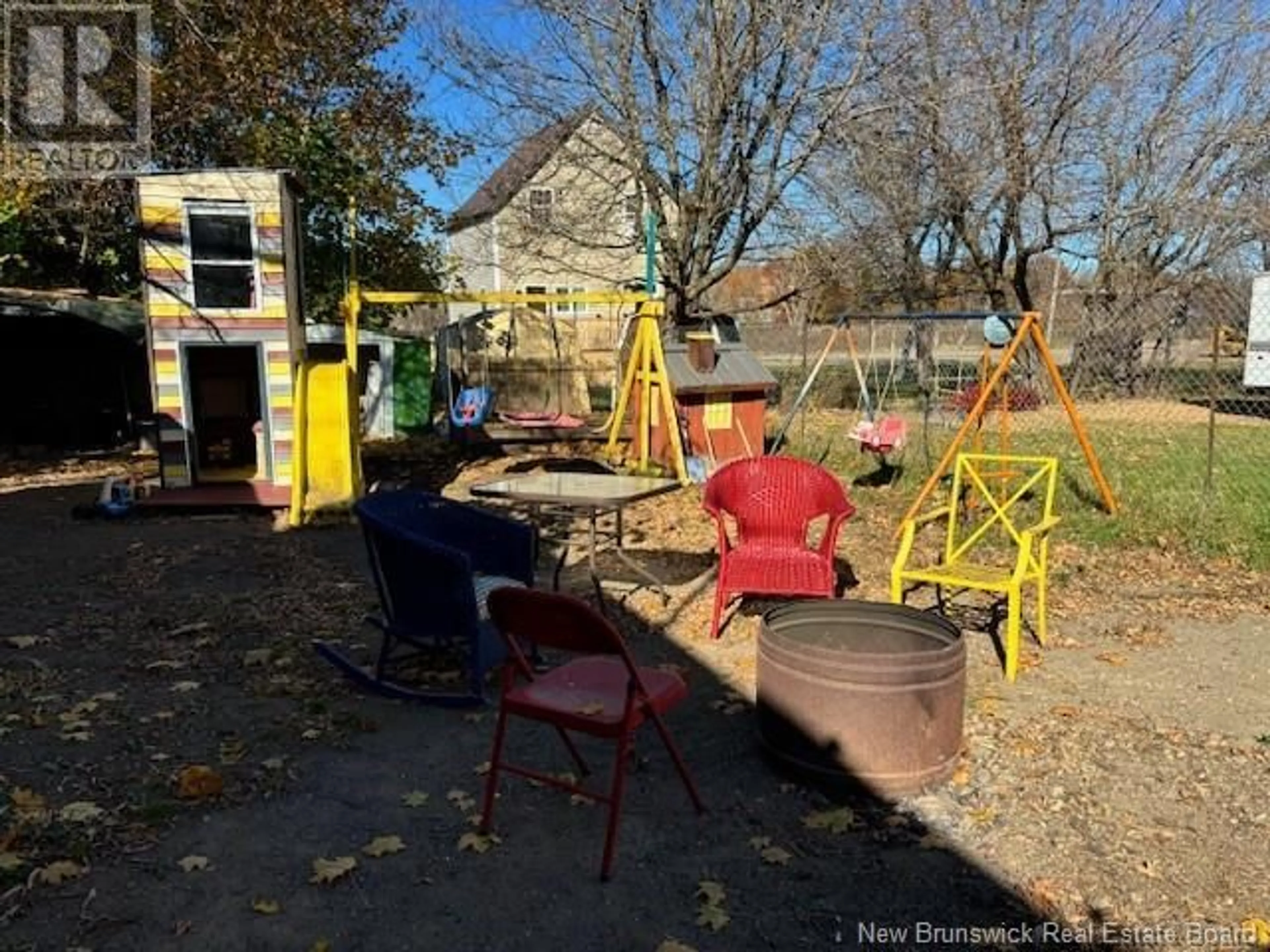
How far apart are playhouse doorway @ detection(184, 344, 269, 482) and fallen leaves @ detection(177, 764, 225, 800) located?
8.60m

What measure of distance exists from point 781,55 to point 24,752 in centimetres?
1138

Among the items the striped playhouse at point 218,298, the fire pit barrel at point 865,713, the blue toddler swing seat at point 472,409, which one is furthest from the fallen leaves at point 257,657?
the blue toddler swing seat at point 472,409

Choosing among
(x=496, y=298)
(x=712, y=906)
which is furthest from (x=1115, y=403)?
(x=712, y=906)

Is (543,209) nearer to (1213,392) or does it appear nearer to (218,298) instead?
(218,298)

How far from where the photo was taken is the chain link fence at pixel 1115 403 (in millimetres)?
8422

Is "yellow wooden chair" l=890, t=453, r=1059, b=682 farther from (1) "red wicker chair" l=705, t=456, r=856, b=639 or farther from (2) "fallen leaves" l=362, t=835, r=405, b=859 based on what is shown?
(2) "fallen leaves" l=362, t=835, r=405, b=859

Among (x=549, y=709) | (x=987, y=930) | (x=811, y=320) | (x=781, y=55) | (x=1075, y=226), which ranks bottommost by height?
(x=987, y=930)

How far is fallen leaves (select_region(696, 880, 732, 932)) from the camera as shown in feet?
9.68

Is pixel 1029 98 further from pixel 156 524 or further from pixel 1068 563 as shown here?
pixel 156 524

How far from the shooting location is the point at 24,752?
410cm

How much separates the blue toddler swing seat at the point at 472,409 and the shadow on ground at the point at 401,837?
8443 millimetres

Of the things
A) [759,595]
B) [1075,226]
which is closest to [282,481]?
[759,595]

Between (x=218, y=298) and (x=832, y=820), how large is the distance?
9.08m

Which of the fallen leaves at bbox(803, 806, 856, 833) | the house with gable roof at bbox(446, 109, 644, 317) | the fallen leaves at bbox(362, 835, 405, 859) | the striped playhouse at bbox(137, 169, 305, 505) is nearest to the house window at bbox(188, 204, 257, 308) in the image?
the striped playhouse at bbox(137, 169, 305, 505)
